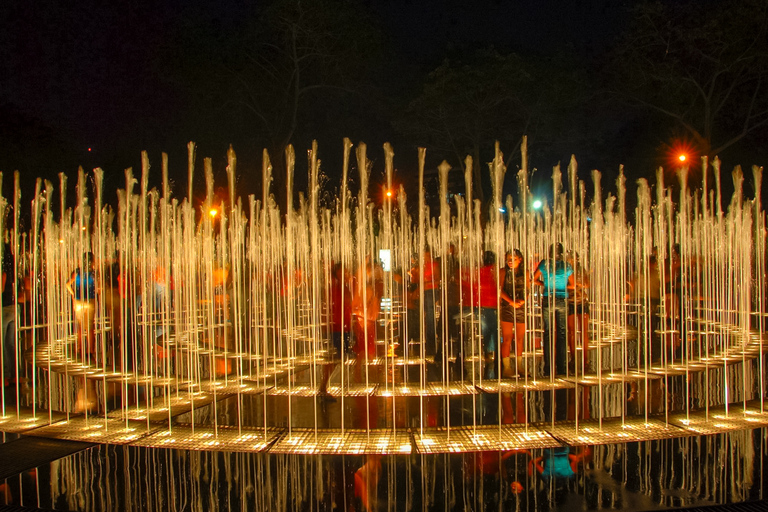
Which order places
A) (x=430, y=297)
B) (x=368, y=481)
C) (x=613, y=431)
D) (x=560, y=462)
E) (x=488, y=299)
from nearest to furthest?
(x=368, y=481) < (x=560, y=462) < (x=613, y=431) < (x=488, y=299) < (x=430, y=297)

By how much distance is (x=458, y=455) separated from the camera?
4652 millimetres

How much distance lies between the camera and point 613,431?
5.15 meters

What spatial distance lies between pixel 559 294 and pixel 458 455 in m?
3.74

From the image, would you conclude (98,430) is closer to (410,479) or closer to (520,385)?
(410,479)

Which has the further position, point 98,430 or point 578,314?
point 578,314

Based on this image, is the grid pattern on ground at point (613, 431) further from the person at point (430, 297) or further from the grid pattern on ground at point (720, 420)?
the person at point (430, 297)

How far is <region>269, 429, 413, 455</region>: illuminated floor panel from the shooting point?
4.82m

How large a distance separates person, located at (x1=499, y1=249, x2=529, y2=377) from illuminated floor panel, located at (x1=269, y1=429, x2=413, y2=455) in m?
3.11

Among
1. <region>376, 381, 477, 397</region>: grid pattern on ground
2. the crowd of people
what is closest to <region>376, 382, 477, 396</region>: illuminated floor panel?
<region>376, 381, 477, 397</region>: grid pattern on ground

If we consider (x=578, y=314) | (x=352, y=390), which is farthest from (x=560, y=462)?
(x=578, y=314)

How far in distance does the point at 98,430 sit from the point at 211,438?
1142 millimetres

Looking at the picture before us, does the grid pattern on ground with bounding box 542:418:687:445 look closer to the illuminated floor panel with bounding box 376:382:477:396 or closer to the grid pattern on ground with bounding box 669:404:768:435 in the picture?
the grid pattern on ground with bounding box 669:404:768:435

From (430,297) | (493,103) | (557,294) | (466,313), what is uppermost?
(493,103)

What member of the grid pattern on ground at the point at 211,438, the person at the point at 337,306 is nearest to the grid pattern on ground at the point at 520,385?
the person at the point at 337,306
